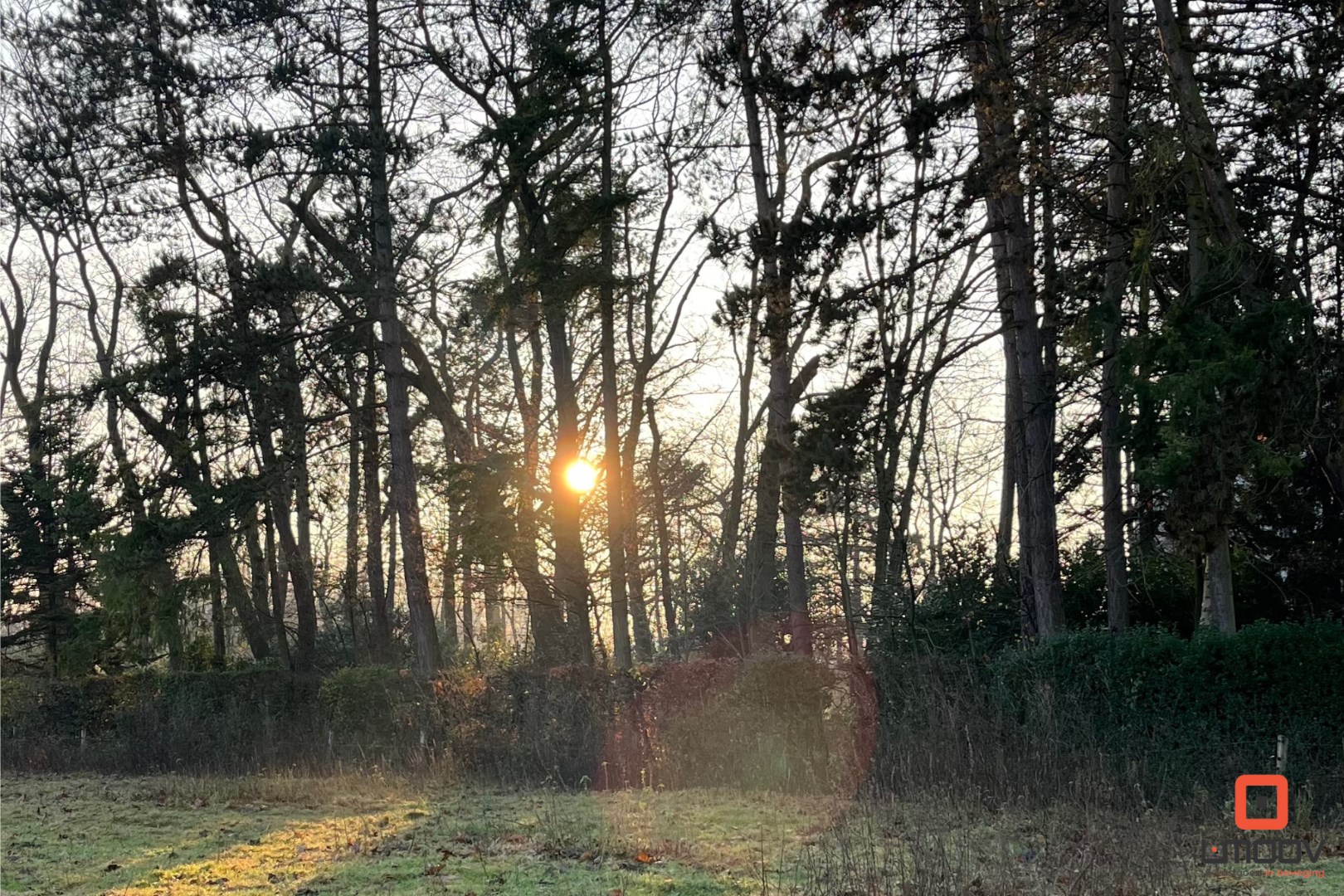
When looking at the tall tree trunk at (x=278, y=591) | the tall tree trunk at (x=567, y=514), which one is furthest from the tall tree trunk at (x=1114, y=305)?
the tall tree trunk at (x=278, y=591)

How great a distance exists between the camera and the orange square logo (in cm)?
934

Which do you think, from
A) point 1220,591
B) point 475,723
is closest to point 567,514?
point 475,723

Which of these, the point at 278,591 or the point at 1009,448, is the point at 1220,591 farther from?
the point at 278,591

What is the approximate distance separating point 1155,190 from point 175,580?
17.3 meters

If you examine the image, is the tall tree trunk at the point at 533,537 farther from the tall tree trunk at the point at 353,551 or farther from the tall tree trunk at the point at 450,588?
the tall tree trunk at the point at 353,551

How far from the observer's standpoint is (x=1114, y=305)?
42.7ft

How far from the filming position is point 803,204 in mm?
20344

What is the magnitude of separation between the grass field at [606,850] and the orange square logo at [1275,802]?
557 mm

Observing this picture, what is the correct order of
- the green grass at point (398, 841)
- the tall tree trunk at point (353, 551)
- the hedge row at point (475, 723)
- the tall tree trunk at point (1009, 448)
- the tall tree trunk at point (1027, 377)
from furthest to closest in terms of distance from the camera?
the tall tree trunk at point (353, 551) < the tall tree trunk at point (1009, 448) < the tall tree trunk at point (1027, 377) < the hedge row at point (475, 723) < the green grass at point (398, 841)

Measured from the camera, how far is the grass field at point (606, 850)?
7.20 metres

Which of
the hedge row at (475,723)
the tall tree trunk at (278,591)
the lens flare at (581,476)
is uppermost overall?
the lens flare at (581,476)

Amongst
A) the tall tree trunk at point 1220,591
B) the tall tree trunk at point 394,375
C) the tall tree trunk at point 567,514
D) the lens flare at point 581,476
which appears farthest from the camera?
the lens flare at point 581,476

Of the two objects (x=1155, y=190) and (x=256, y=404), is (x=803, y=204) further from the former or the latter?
(x=256, y=404)

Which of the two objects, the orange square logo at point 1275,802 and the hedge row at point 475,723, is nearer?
the orange square logo at point 1275,802
